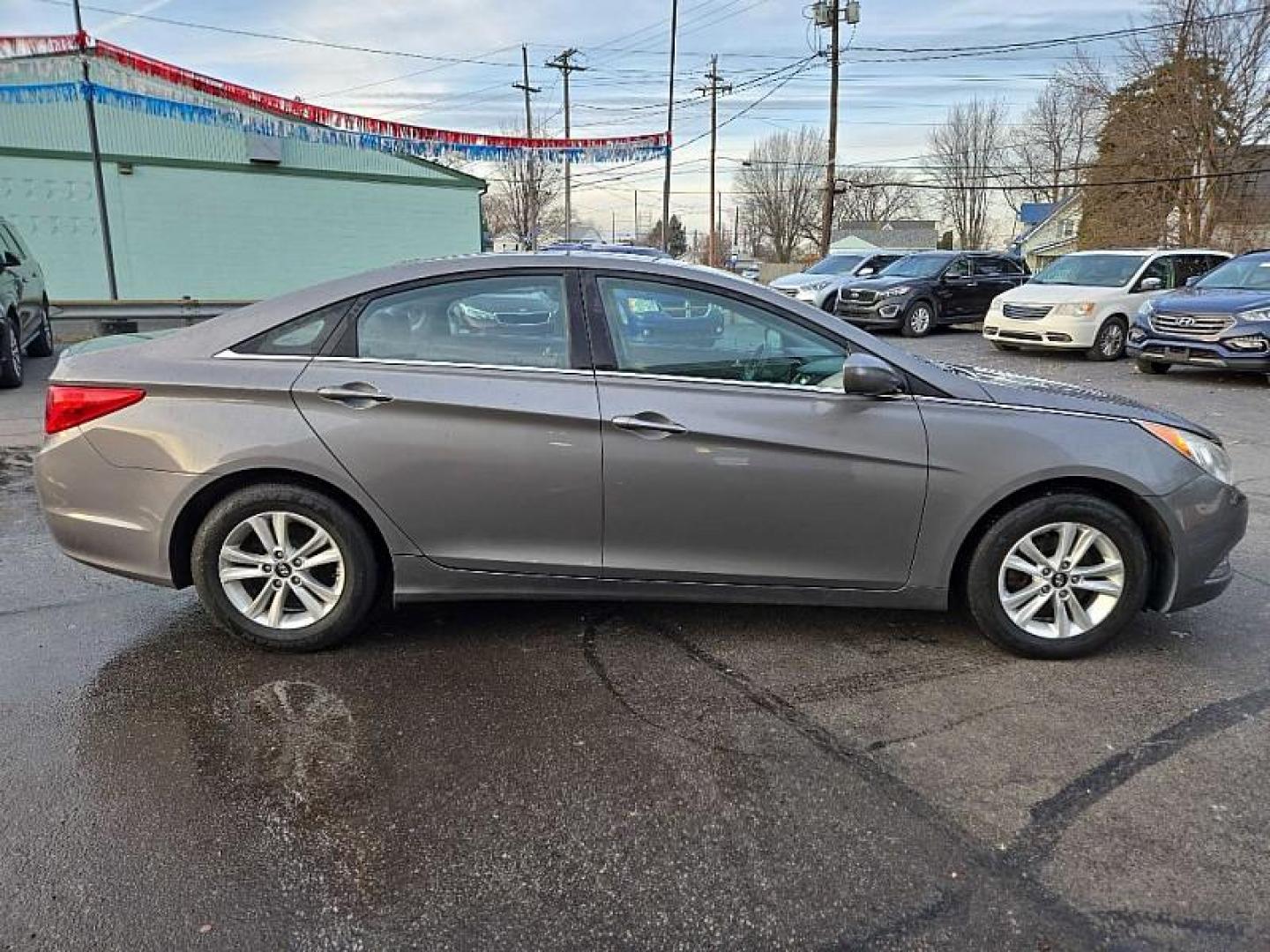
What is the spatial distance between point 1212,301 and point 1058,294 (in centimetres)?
302

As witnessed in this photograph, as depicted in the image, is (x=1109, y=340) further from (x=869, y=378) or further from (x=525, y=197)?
(x=525, y=197)

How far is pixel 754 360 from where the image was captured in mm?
3471

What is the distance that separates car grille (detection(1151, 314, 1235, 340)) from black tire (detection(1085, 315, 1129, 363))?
Result: 7.05 feet

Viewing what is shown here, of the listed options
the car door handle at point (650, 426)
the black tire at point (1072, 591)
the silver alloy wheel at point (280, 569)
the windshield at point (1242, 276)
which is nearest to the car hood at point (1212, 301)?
the windshield at point (1242, 276)

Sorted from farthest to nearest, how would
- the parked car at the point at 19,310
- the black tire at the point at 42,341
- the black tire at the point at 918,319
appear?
the black tire at the point at 918,319 < the black tire at the point at 42,341 < the parked car at the point at 19,310

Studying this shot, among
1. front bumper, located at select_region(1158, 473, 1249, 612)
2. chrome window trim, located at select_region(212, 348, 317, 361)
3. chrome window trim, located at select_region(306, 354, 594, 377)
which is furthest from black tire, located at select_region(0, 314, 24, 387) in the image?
front bumper, located at select_region(1158, 473, 1249, 612)

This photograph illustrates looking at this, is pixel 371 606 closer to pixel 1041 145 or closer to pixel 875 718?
pixel 875 718

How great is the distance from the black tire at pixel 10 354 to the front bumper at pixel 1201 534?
1126cm

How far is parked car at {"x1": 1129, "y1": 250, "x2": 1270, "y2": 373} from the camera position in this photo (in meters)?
10.4

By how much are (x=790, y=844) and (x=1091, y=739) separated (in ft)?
4.06

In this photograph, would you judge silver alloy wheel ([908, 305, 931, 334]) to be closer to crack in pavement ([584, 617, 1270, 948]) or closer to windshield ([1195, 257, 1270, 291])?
windshield ([1195, 257, 1270, 291])

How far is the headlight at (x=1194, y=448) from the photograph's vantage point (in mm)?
3428

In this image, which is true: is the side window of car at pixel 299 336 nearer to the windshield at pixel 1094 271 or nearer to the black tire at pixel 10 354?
the black tire at pixel 10 354

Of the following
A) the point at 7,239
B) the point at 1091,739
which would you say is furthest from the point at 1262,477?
the point at 7,239
